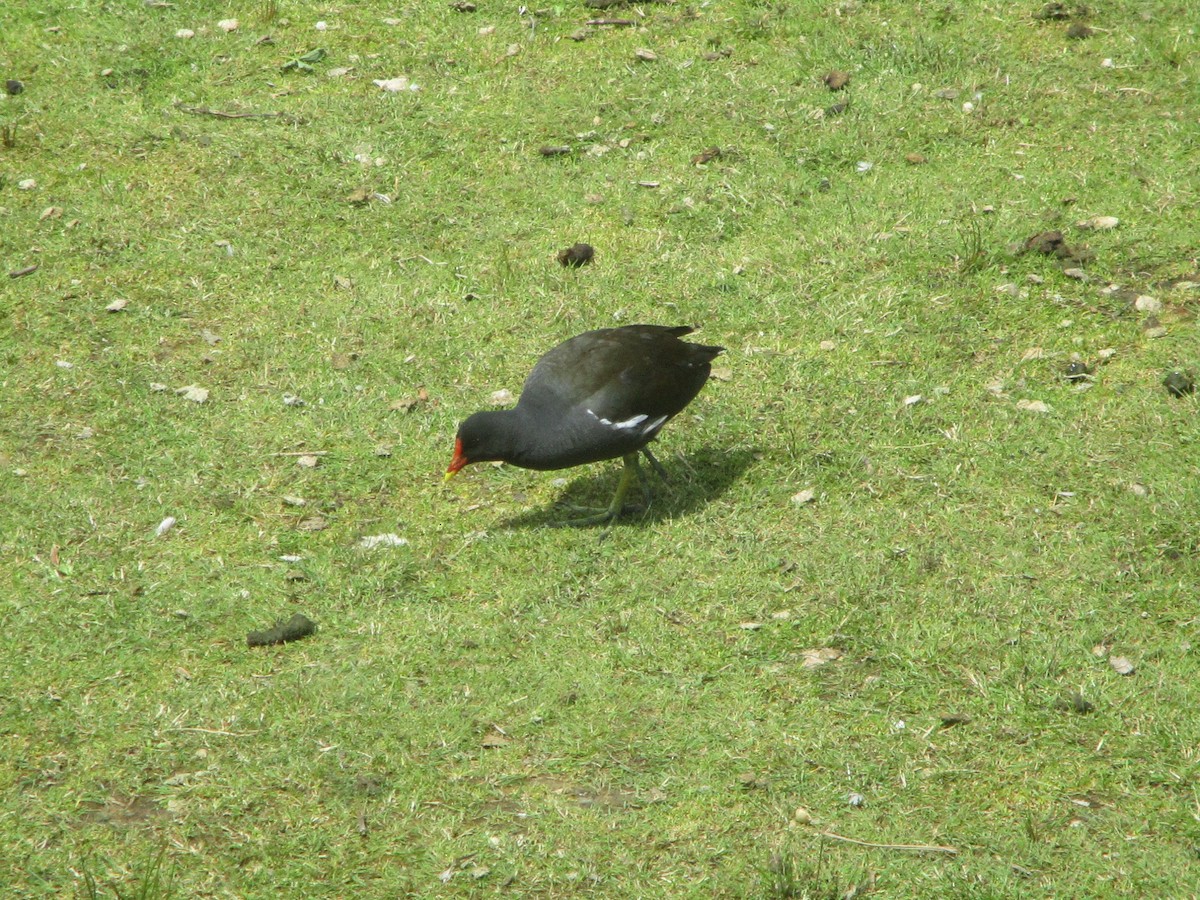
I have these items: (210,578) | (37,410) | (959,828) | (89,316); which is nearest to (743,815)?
(959,828)

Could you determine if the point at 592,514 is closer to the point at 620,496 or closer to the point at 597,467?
the point at 620,496

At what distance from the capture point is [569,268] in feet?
27.3

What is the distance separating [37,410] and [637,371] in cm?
350

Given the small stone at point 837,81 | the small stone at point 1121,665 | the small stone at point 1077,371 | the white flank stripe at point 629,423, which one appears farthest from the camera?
the small stone at point 837,81

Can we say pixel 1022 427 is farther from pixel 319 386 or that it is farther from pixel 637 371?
pixel 319 386

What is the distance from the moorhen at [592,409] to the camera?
6398 mm

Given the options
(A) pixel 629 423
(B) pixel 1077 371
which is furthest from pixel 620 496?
(B) pixel 1077 371

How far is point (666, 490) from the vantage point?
689 centimetres

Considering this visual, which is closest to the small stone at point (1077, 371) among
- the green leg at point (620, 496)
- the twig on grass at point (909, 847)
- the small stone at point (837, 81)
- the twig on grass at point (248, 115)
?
the green leg at point (620, 496)

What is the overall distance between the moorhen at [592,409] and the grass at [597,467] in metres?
0.41

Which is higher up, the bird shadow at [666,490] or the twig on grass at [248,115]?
the twig on grass at [248,115]

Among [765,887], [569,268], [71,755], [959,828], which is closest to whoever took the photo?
[765,887]

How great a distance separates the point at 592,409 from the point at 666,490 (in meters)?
0.76

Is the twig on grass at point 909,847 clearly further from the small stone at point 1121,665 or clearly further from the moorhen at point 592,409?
the moorhen at point 592,409
